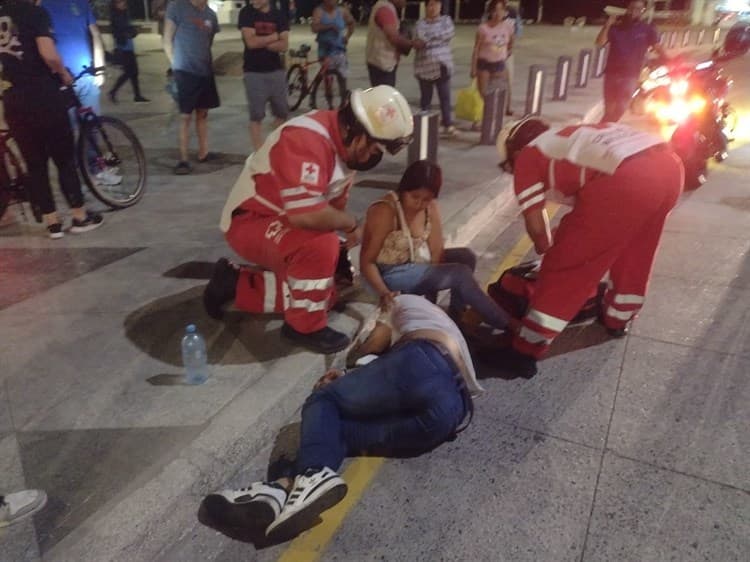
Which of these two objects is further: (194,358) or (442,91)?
(442,91)

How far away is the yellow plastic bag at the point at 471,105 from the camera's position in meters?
9.28

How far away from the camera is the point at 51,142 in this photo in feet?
16.0

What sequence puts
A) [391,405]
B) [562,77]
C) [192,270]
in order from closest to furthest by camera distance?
[391,405] < [192,270] < [562,77]

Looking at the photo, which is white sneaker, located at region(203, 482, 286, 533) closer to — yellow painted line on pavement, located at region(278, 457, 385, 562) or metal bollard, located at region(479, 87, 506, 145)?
yellow painted line on pavement, located at region(278, 457, 385, 562)

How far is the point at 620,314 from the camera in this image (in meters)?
3.89

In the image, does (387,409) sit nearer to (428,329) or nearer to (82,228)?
(428,329)

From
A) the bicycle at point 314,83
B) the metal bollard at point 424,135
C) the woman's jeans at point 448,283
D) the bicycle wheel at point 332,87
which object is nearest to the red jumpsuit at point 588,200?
the woman's jeans at point 448,283

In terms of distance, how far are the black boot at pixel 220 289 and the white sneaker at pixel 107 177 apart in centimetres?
246

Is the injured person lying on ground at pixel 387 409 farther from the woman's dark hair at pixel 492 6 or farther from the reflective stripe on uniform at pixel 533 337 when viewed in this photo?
the woman's dark hair at pixel 492 6

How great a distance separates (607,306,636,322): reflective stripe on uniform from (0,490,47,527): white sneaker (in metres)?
3.06

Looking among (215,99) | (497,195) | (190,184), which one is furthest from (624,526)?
(215,99)

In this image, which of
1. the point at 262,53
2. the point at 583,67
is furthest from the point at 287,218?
the point at 583,67

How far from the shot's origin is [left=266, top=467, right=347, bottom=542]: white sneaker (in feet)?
7.95

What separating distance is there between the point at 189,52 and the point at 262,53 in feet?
2.35
